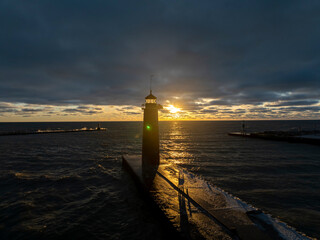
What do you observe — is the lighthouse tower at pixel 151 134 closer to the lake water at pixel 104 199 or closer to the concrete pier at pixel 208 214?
the lake water at pixel 104 199

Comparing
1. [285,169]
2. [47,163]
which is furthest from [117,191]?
[285,169]

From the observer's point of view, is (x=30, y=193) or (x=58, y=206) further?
(x=30, y=193)

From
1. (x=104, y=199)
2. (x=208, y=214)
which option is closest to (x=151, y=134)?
(x=104, y=199)

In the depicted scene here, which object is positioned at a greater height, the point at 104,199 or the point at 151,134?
the point at 151,134

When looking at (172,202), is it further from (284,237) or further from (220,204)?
(284,237)

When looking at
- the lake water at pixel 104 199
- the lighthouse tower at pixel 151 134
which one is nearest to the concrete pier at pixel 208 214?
the lake water at pixel 104 199

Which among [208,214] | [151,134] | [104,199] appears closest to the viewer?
[208,214]

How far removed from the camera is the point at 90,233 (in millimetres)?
7617

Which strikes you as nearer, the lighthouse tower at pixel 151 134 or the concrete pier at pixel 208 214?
the concrete pier at pixel 208 214

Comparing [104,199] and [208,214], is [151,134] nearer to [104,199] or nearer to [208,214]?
[104,199]

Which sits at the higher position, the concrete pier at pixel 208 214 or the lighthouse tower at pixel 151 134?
the lighthouse tower at pixel 151 134

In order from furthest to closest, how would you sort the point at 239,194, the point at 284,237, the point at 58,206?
the point at 239,194 < the point at 58,206 < the point at 284,237

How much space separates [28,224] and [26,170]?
444 inches

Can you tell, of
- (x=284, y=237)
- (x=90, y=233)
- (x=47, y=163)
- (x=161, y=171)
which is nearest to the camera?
(x=284, y=237)
